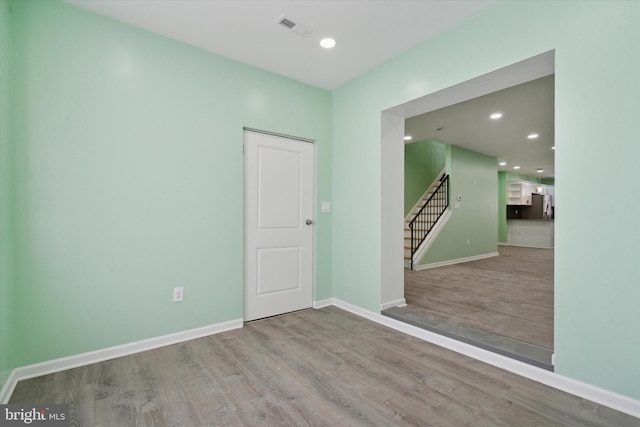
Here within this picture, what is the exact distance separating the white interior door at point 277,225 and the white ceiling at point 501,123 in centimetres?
244

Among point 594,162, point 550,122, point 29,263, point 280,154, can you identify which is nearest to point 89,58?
point 29,263

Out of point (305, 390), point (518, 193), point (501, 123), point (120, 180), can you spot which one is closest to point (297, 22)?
point (120, 180)

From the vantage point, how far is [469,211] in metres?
7.00

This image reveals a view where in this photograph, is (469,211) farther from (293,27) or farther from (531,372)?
(293,27)

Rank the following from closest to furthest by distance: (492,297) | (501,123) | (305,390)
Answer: (305,390)
(492,297)
(501,123)

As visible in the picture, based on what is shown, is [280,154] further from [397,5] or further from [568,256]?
[568,256]

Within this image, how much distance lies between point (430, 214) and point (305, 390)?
5.97 m

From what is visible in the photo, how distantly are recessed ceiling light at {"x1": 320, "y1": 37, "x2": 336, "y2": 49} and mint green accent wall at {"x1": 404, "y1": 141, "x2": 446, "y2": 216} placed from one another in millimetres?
5216

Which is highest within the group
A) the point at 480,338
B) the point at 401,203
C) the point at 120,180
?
the point at 120,180

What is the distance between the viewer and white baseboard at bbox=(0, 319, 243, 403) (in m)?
1.98

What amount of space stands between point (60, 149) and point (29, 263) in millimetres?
844

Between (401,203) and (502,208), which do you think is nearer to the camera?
(401,203)

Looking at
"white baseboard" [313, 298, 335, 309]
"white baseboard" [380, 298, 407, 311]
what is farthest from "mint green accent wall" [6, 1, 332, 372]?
"white baseboard" [380, 298, 407, 311]

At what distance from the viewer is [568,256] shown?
1902 mm
